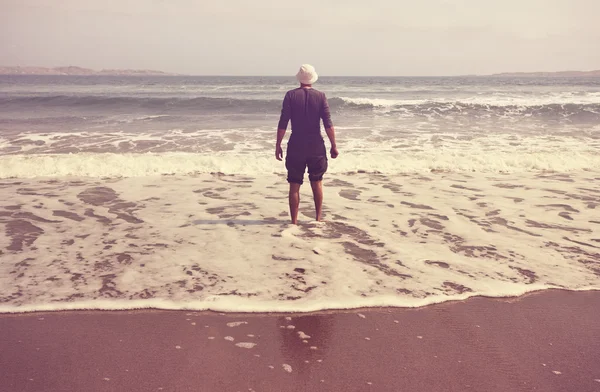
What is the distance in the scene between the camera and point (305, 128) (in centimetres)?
498

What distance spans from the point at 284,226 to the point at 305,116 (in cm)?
140

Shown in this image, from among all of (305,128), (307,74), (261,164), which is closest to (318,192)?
(305,128)

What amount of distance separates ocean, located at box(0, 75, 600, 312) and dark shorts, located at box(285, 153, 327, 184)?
66 cm

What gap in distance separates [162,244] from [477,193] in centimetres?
512

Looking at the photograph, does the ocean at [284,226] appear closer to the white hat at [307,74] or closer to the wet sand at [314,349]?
the wet sand at [314,349]

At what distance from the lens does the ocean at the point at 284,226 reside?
3680 millimetres

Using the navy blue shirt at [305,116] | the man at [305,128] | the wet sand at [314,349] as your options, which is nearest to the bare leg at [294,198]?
the man at [305,128]

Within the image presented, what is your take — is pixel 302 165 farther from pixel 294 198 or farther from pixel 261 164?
pixel 261 164

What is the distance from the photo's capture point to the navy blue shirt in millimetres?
4891

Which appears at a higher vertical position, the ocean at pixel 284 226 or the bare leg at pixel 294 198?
the bare leg at pixel 294 198

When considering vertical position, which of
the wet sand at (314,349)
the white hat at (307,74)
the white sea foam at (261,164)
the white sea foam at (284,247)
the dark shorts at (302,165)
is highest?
the white hat at (307,74)

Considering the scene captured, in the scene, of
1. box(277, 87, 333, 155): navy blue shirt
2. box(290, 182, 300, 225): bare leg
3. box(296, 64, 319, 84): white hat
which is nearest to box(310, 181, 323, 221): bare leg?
box(290, 182, 300, 225): bare leg

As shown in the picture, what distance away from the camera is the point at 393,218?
5762 millimetres

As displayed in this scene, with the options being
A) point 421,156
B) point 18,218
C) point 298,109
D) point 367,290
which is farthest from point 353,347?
point 421,156
